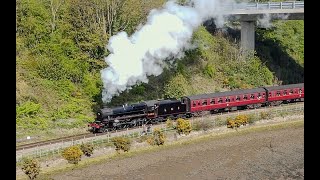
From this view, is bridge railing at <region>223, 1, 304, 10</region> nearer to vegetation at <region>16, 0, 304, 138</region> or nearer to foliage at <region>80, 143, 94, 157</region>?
vegetation at <region>16, 0, 304, 138</region>

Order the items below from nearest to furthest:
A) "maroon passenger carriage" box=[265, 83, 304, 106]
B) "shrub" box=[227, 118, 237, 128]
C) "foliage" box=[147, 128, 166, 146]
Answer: "foliage" box=[147, 128, 166, 146]
"shrub" box=[227, 118, 237, 128]
"maroon passenger carriage" box=[265, 83, 304, 106]

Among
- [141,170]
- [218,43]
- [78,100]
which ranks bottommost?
[141,170]

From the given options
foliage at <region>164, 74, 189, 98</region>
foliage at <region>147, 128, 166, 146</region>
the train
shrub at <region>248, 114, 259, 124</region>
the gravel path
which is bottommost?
the gravel path

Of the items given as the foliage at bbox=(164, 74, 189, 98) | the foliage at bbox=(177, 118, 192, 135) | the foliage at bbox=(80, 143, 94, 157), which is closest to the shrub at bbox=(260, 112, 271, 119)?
the foliage at bbox=(177, 118, 192, 135)

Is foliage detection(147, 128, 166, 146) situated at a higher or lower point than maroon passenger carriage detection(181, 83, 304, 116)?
lower

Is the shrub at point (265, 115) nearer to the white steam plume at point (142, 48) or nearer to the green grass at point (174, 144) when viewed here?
the green grass at point (174, 144)

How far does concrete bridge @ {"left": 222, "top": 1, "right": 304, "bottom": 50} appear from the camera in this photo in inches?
1394

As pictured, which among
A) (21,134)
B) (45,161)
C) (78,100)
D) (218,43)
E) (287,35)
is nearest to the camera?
(45,161)

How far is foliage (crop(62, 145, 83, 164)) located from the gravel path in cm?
68
